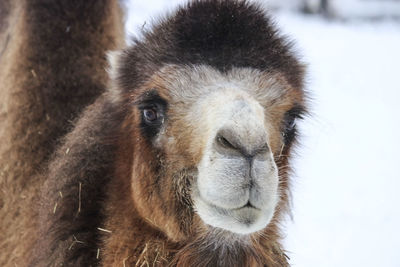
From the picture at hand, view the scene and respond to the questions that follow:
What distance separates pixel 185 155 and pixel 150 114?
0.36m

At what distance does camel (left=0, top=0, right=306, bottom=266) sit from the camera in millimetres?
2879

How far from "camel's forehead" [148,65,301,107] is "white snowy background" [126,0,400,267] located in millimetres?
598

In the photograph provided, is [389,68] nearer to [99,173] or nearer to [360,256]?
[360,256]

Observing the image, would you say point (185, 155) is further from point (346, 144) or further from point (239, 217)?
point (346, 144)

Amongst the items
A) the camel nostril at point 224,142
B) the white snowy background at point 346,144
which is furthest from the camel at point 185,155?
the white snowy background at point 346,144

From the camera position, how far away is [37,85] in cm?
454

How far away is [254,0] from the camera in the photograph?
3.76 m

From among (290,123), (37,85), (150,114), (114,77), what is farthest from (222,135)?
(37,85)

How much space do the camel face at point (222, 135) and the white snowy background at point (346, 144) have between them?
25.4 inches

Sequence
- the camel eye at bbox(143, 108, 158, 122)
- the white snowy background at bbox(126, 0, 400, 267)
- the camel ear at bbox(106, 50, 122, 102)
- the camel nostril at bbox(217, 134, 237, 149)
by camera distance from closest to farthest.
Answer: the camel nostril at bbox(217, 134, 237, 149)
the camel eye at bbox(143, 108, 158, 122)
the camel ear at bbox(106, 50, 122, 102)
the white snowy background at bbox(126, 0, 400, 267)

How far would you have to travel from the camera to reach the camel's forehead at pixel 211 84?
10.4ft

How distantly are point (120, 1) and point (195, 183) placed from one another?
3390 millimetres

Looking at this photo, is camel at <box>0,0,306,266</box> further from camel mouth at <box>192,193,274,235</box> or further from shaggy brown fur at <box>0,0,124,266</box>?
shaggy brown fur at <box>0,0,124,266</box>

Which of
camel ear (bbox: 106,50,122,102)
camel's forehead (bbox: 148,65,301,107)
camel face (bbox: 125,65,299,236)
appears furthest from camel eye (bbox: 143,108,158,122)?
camel ear (bbox: 106,50,122,102)
